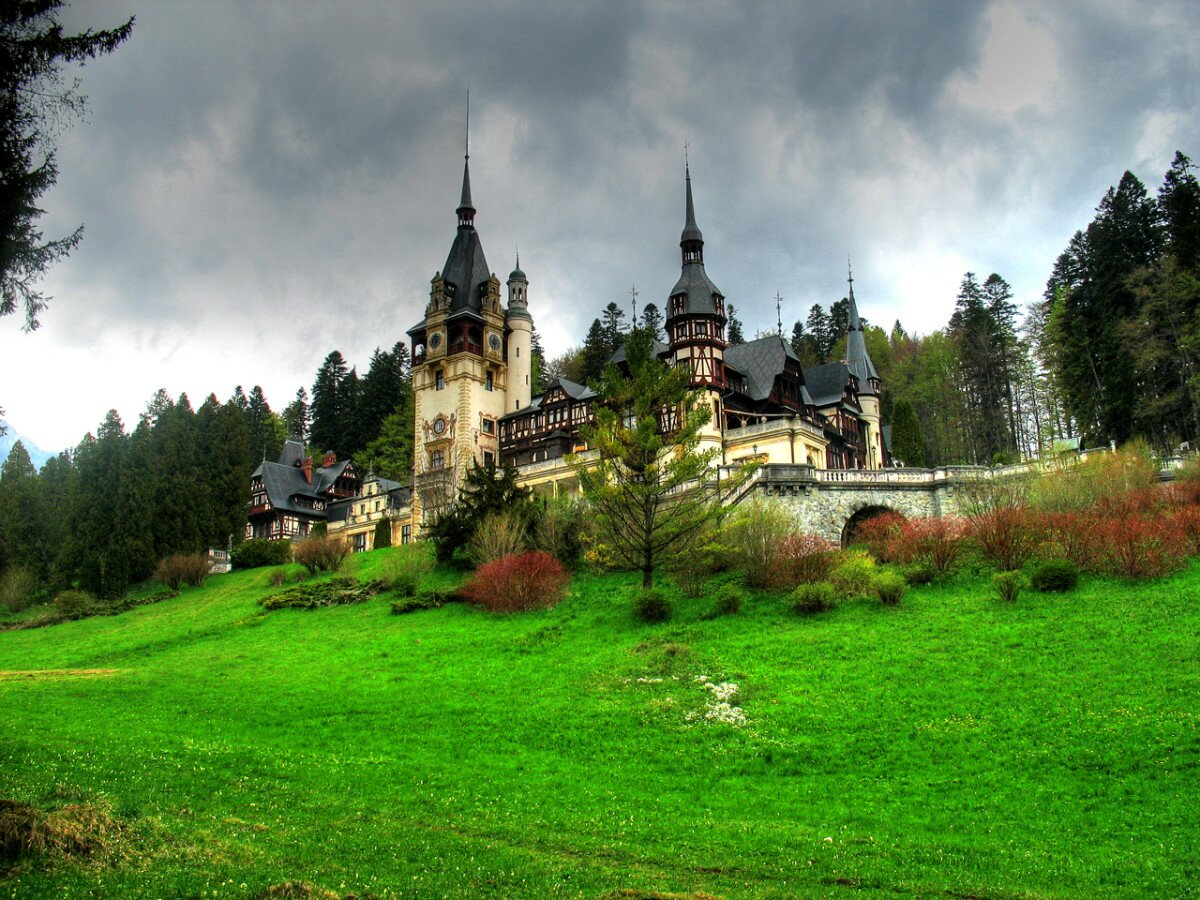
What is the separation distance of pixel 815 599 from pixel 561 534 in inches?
579

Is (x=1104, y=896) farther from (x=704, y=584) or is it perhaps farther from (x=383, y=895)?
(x=704, y=584)

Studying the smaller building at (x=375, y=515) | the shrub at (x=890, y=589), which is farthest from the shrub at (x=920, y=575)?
the smaller building at (x=375, y=515)

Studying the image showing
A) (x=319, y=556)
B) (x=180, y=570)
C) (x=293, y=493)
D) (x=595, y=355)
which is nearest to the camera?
(x=319, y=556)

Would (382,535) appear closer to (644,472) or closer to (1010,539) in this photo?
(644,472)

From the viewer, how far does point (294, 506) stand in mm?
74312

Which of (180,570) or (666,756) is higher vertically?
(180,570)

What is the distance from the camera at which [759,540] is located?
3478cm

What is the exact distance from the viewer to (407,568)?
4312cm

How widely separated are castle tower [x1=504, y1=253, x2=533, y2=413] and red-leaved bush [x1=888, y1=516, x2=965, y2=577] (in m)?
36.8

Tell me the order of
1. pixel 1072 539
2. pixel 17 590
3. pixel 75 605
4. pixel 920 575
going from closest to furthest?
pixel 1072 539 → pixel 920 575 → pixel 75 605 → pixel 17 590

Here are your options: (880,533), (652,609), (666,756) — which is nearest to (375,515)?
(652,609)

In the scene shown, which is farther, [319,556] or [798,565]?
[319,556]

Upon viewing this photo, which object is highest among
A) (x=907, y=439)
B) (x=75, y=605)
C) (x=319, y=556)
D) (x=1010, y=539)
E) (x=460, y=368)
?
(x=460, y=368)

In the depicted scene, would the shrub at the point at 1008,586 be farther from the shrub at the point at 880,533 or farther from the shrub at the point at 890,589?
the shrub at the point at 880,533
